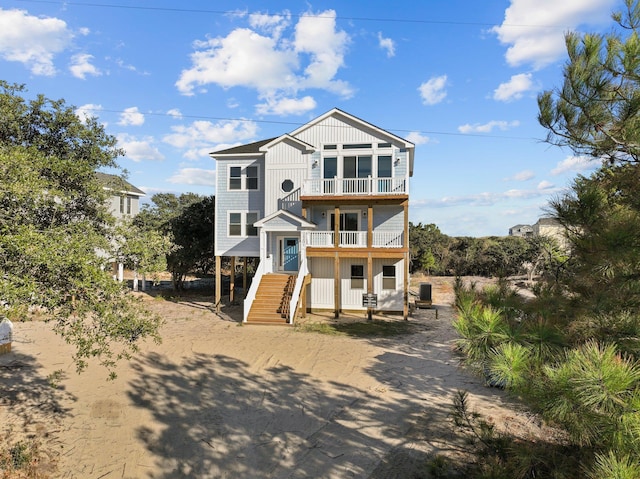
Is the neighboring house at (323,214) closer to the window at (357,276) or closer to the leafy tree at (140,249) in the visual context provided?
the window at (357,276)

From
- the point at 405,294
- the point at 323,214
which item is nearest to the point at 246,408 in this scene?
the point at 405,294

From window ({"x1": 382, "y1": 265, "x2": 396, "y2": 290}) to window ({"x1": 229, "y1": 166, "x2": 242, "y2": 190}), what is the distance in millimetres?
8822

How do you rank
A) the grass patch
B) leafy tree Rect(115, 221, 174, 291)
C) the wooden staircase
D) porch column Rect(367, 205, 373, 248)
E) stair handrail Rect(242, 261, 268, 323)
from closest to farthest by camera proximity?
leafy tree Rect(115, 221, 174, 291) < the grass patch < the wooden staircase < stair handrail Rect(242, 261, 268, 323) < porch column Rect(367, 205, 373, 248)

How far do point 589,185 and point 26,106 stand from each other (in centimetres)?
962

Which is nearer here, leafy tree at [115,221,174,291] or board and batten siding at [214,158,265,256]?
leafy tree at [115,221,174,291]

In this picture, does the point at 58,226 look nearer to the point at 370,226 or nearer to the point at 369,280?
the point at 370,226

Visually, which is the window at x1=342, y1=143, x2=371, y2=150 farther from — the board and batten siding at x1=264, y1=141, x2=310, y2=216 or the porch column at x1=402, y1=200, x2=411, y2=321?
the porch column at x1=402, y1=200, x2=411, y2=321

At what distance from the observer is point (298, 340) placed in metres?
13.2

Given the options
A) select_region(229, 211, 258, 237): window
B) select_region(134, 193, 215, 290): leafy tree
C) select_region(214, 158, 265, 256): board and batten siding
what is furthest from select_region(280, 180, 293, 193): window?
select_region(134, 193, 215, 290): leafy tree

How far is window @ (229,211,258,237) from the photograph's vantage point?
19.2 metres

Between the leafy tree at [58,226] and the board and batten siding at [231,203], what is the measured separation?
10716 millimetres

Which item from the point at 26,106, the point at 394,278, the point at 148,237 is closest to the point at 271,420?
the point at 148,237

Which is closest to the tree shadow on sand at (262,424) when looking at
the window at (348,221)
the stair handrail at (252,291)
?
the stair handrail at (252,291)

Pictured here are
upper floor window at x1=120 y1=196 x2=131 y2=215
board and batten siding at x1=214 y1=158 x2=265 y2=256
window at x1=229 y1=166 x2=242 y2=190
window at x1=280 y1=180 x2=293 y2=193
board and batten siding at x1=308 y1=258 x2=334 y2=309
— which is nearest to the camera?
window at x1=280 y1=180 x2=293 y2=193
